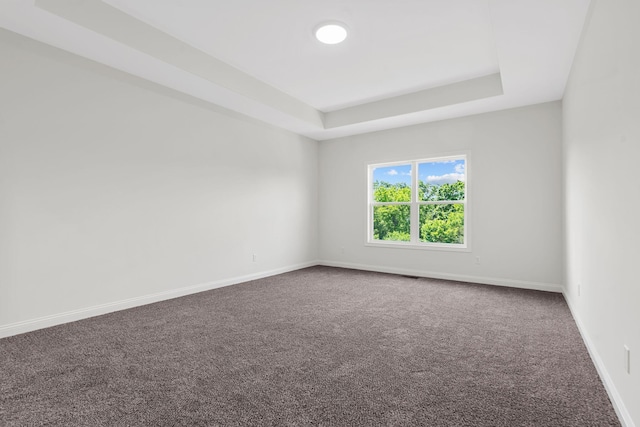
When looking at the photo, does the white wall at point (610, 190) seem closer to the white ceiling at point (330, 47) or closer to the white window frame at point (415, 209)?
the white ceiling at point (330, 47)

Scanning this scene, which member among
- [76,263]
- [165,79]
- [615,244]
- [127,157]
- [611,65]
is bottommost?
[76,263]

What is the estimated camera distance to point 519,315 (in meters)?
3.20

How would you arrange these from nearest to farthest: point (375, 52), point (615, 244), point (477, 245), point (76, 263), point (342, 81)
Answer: point (615, 244) → point (76, 263) → point (375, 52) → point (342, 81) → point (477, 245)

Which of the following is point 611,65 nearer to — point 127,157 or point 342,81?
point 342,81

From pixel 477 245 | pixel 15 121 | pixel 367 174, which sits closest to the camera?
pixel 15 121

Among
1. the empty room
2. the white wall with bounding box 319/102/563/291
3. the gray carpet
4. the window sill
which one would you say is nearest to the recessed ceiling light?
the empty room

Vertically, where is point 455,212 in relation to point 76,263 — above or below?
above

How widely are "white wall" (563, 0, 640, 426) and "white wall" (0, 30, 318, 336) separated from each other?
3.90 m

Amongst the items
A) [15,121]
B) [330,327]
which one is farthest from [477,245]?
[15,121]

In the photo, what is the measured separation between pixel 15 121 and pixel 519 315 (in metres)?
4.83

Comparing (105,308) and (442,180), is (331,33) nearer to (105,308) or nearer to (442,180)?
(442,180)

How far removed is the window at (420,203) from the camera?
16.4 ft

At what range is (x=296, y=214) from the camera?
19.1 feet

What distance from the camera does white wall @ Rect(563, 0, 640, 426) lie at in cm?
144
